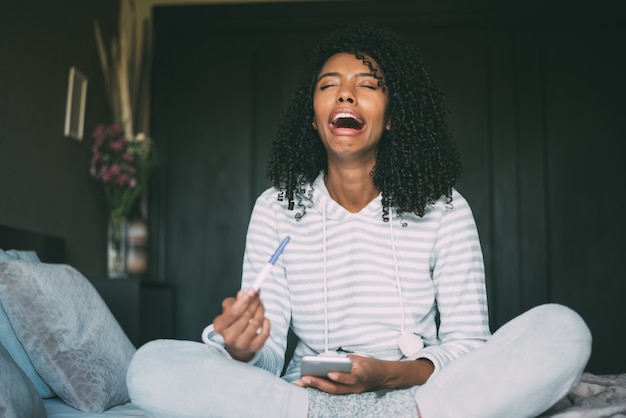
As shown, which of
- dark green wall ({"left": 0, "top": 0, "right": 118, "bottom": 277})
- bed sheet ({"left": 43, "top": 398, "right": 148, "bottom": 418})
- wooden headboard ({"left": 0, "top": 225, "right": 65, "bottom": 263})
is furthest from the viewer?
dark green wall ({"left": 0, "top": 0, "right": 118, "bottom": 277})

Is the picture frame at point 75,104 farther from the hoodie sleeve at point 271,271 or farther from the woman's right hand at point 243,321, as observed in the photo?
the woman's right hand at point 243,321

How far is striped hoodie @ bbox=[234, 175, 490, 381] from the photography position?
1.76 metres

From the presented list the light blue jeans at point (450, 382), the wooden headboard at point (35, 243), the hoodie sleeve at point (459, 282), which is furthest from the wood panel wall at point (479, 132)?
the light blue jeans at point (450, 382)

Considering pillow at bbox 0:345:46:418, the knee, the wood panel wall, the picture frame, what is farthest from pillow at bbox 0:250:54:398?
the wood panel wall

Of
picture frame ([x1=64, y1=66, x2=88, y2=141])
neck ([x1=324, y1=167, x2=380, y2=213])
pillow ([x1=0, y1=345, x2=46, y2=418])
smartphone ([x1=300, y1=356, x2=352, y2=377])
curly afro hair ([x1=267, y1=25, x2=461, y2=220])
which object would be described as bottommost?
pillow ([x1=0, y1=345, x2=46, y2=418])

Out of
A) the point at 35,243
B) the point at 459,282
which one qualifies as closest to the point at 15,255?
the point at 35,243

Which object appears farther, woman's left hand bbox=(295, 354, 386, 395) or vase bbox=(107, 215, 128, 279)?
vase bbox=(107, 215, 128, 279)

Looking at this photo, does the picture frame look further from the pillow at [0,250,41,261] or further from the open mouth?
the open mouth

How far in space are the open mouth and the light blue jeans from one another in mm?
695

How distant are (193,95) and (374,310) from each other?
2541 millimetres

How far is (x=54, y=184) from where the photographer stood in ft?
10.0

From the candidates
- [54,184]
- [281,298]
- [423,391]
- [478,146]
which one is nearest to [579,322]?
[423,391]

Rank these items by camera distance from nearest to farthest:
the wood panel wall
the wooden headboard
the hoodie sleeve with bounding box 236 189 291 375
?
1. the hoodie sleeve with bounding box 236 189 291 375
2. the wooden headboard
3. the wood panel wall

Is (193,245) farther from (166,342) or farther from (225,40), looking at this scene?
(166,342)
